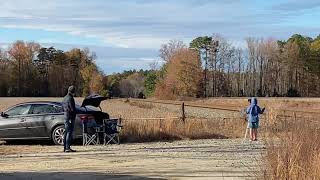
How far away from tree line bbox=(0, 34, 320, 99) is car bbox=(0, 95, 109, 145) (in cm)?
8347

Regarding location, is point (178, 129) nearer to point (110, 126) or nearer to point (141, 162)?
point (110, 126)

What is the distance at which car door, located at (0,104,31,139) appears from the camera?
759 inches

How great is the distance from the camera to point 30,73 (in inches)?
5615

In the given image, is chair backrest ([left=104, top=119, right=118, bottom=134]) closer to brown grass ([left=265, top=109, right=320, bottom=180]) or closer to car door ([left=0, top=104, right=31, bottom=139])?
car door ([left=0, top=104, right=31, bottom=139])

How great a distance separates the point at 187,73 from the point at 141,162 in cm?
9321

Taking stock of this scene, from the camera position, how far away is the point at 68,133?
1683 cm

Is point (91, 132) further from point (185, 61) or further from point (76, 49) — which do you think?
point (76, 49)

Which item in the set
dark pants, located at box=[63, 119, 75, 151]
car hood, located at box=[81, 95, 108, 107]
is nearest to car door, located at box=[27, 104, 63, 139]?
car hood, located at box=[81, 95, 108, 107]

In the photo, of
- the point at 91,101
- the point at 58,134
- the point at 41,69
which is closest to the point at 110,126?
the point at 91,101

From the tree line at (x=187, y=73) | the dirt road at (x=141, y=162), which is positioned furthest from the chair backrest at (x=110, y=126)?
the tree line at (x=187, y=73)

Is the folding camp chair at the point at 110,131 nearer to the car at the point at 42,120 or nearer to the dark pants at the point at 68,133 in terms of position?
the car at the point at 42,120

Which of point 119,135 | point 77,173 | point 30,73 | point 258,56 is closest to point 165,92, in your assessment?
point 258,56

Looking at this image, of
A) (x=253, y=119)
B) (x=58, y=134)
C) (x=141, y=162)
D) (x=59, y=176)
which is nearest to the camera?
(x=59, y=176)

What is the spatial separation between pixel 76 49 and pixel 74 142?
134 meters
